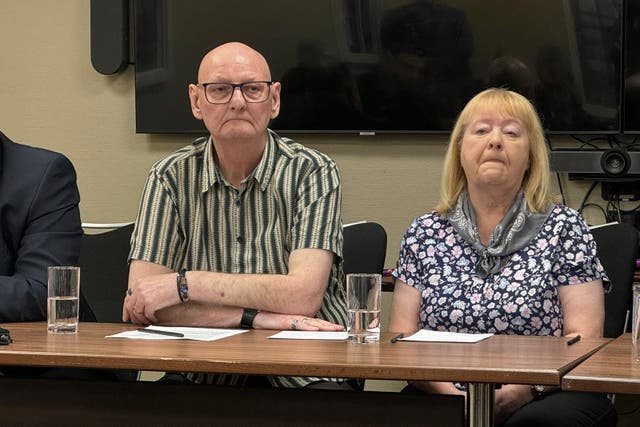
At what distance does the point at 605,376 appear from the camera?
164 centimetres

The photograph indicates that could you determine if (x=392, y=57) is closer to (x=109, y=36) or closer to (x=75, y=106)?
(x=109, y=36)

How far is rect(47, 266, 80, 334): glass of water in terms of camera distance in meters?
2.22

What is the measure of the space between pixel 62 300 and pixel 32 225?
0.42 metres

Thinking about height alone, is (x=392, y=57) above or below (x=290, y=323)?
above

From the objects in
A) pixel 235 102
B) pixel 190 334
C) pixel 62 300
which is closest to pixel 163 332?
pixel 190 334

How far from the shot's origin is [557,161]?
4.02 m

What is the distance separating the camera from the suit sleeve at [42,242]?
246 cm

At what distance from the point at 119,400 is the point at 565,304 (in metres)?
1.08

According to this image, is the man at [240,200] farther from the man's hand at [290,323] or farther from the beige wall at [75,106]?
the beige wall at [75,106]

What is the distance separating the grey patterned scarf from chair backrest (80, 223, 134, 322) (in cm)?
98

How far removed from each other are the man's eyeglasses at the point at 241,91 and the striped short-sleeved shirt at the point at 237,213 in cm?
14

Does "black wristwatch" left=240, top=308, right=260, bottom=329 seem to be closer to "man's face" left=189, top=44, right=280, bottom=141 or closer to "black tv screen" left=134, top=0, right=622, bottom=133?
"man's face" left=189, top=44, right=280, bottom=141

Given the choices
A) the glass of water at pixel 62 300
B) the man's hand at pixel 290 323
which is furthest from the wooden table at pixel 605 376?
the glass of water at pixel 62 300

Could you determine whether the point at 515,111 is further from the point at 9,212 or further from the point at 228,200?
the point at 9,212
